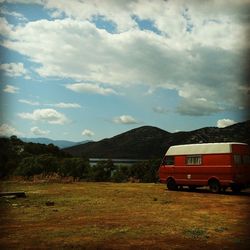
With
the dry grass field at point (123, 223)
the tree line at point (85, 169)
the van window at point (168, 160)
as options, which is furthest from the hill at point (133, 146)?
the dry grass field at point (123, 223)

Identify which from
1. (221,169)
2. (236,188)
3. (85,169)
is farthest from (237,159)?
(85,169)

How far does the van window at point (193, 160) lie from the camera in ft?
70.2

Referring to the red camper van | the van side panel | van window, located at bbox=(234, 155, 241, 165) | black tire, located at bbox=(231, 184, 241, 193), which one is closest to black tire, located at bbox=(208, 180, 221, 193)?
the red camper van

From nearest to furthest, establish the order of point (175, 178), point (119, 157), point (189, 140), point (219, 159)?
point (219, 159), point (175, 178), point (189, 140), point (119, 157)

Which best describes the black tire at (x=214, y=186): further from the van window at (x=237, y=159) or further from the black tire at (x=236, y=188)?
the van window at (x=237, y=159)

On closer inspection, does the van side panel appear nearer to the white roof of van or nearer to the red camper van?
the red camper van

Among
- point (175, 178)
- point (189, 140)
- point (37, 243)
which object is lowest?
point (37, 243)

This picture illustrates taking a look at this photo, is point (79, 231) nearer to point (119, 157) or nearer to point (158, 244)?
point (158, 244)

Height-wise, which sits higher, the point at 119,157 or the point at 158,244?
the point at 119,157

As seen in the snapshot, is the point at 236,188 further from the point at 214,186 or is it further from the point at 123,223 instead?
the point at 123,223

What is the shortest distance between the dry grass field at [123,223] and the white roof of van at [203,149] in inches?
123

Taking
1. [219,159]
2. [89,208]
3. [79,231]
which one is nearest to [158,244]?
[79,231]

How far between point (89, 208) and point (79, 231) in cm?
438

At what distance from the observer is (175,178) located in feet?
74.9
